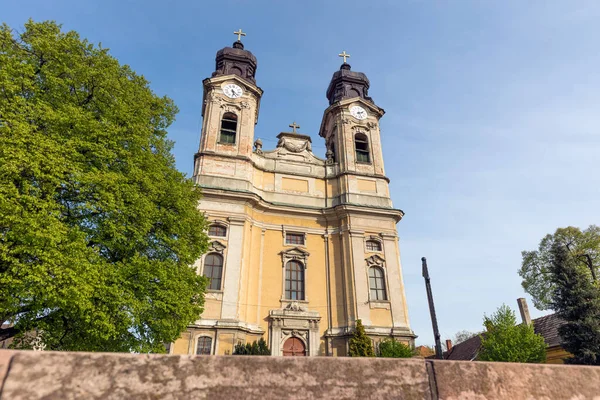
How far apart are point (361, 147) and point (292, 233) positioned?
9.18 metres

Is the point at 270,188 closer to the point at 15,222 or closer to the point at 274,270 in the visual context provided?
the point at 274,270

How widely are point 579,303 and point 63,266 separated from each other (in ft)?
67.5

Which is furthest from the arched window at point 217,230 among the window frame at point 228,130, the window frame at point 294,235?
the window frame at point 228,130

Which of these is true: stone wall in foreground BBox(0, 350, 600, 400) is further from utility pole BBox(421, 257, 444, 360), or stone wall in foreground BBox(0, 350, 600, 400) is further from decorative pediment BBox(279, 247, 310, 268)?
decorative pediment BBox(279, 247, 310, 268)

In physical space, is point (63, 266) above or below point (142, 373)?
above

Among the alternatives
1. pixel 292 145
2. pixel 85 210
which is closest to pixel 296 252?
pixel 292 145

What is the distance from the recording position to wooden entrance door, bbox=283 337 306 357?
1867 centimetres

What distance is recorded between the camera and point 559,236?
106 ft

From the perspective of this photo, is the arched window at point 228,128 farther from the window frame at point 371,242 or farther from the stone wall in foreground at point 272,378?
the stone wall in foreground at point 272,378

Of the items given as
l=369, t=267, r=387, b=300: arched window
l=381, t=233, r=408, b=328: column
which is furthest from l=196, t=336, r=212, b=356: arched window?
l=381, t=233, r=408, b=328: column

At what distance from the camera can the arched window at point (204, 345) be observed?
1680 cm

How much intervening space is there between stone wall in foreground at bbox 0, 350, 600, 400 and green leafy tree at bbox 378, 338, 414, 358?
1607cm

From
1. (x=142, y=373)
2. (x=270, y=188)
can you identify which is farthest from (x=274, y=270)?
(x=142, y=373)

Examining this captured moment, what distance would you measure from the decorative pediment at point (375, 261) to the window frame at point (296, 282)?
3.97m
